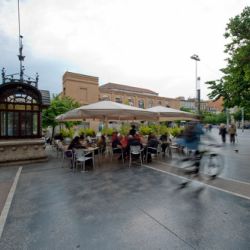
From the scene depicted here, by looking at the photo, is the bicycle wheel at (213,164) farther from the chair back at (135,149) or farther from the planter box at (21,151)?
the planter box at (21,151)

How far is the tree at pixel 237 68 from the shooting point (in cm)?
1061

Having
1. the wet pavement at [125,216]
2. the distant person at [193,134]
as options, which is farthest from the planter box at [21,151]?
the distant person at [193,134]

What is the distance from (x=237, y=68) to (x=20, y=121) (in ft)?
39.4

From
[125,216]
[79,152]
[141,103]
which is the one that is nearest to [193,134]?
[125,216]

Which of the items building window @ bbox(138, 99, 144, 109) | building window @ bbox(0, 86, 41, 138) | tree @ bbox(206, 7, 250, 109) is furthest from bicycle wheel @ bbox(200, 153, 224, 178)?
building window @ bbox(138, 99, 144, 109)

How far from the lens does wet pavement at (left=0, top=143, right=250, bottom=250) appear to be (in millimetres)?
3105

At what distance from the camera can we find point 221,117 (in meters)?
81.0

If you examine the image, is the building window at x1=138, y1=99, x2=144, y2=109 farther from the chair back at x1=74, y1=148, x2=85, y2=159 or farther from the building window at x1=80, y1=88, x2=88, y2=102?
the chair back at x1=74, y1=148, x2=85, y2=159

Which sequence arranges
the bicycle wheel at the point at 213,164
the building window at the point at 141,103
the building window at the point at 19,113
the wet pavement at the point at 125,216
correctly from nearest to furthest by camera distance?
the wet pavement at the point at 125,216, the bicycle wheel at the point at 213,164, the building window at the point at 19,113, the building window at the point at 141,103

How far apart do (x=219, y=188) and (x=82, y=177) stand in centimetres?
412

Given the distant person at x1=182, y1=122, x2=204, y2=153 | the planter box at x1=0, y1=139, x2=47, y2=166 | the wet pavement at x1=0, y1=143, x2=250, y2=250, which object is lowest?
the wet pavement at x1=0, y1=143, x2=250, y2=250

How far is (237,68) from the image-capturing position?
11727 mm

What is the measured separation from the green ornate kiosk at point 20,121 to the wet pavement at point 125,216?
372cm

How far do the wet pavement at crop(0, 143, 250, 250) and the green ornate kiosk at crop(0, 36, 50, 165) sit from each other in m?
3.72
